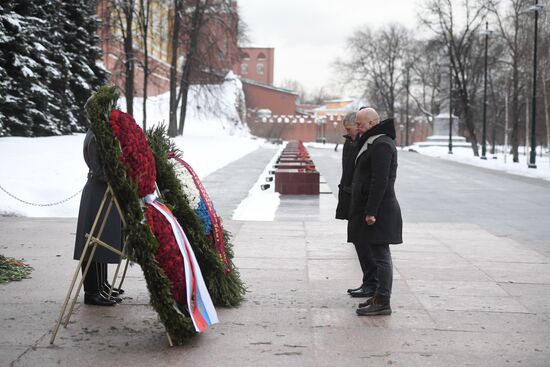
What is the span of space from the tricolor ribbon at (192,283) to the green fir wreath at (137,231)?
122 millimetres

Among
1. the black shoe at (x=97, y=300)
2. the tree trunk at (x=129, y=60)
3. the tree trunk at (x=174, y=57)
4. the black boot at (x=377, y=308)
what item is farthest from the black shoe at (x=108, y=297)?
the tree trunk at (x=174, y=57)

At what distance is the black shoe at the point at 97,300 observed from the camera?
20.9 feet

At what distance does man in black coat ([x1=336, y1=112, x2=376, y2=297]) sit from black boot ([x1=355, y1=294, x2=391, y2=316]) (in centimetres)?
64

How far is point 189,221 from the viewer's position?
606 centimetres

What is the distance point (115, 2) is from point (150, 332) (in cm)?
3178

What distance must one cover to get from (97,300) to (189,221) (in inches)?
43.6

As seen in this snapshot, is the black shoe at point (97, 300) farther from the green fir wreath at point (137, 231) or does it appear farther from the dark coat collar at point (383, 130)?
the dark coat collar at point (383, 130)

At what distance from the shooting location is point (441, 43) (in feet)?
159

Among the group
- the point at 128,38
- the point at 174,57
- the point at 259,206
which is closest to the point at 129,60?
the point at 128,38

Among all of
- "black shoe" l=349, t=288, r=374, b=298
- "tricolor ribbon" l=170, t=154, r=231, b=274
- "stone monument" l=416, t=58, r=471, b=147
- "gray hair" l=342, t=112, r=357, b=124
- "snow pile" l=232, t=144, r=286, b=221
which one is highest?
"stone monument" l=416, t=58, r=471, b=147

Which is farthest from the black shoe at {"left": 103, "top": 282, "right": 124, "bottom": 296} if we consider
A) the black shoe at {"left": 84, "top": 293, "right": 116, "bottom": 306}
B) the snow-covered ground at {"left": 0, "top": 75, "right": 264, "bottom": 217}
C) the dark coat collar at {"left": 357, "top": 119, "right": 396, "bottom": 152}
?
the dark coat collar at {"left": 357, "top": 119, "right": 396, "bottom": 152}

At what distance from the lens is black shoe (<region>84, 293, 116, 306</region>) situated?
6.37 metres

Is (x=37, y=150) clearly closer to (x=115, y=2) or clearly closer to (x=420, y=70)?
(x=115, y=2)

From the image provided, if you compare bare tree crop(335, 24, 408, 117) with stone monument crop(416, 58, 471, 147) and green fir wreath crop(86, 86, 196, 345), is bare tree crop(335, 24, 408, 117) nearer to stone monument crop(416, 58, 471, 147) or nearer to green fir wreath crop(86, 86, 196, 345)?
stone monument crop(416, 58, 471, 147)
